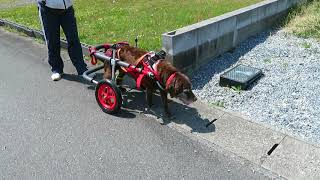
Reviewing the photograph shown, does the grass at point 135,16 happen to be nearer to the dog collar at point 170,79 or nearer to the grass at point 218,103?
the grass at point 218,103

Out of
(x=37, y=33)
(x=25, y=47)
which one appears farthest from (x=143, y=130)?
(x=37, y=33)

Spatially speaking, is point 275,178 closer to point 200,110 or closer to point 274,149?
point 274,149

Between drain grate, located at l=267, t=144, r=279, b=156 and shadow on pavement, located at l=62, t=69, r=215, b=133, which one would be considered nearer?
drain grate, located at l=267, t=144, r=279, b=156

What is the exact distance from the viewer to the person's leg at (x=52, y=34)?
554cm

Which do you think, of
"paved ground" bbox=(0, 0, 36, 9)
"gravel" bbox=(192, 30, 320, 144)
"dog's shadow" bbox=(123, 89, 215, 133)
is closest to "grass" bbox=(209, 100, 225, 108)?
"gravel" bbox=(192, 30, 320, 144)

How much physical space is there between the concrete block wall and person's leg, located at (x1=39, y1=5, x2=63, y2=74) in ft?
6.11

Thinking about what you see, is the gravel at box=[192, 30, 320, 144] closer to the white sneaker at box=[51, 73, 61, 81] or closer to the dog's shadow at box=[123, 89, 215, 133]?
the dog's shadow at box=[123, 89, 215, 133]

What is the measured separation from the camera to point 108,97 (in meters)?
4.74

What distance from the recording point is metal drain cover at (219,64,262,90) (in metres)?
5.29

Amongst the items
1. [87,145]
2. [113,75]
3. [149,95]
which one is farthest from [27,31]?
[87,145]

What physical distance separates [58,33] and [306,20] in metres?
5.65

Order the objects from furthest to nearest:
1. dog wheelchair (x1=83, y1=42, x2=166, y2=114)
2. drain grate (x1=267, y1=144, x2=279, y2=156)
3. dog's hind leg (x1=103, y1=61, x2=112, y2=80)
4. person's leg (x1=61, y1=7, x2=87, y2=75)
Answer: person's leg (x1=61, y1=7, x2=87, y2=75) < dog's hind leg (x1=103, y1=61, x2=112, y2=80) < dog wheelchair (x1=83, y1=42, x2=166, y2=114) < drain grate (x1=267, y1=144, x2=279, y2=156)

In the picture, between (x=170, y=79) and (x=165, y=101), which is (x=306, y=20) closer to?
(x=165, y=101)

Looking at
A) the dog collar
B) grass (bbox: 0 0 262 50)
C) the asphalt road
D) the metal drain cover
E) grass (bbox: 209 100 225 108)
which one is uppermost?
the dog collar
